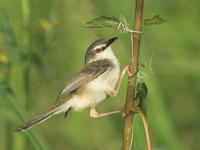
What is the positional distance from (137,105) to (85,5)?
10.6 ft

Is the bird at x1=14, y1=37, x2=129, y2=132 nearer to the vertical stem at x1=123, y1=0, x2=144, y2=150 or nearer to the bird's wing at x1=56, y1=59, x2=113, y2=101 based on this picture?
the bird's wing at x1=56, y1=59, x2=113, y2=101

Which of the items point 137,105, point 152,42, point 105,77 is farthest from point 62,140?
point 137,105

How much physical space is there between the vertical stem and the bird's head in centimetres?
152

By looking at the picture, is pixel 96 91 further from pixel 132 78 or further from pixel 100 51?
pixel 132 78

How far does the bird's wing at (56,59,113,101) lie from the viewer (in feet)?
13.7

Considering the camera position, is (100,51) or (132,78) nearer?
(132,78)

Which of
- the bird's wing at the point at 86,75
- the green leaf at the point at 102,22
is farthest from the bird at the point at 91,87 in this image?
the green leaf at the point at 102,22

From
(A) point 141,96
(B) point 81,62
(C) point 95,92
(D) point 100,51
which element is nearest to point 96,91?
(C) point 95,92

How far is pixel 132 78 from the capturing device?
9.71 feet

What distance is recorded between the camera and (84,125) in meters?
6.77

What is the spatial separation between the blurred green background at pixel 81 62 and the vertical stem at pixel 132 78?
2.15m

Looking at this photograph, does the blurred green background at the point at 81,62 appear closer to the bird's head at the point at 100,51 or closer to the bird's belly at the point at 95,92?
the bird's head at the point at 100,51

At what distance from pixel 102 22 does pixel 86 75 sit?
124 cm

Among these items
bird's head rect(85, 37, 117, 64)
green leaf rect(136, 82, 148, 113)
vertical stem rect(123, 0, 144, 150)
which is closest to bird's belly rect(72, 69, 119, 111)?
bird's head rect(85, 37, 117, 64)
